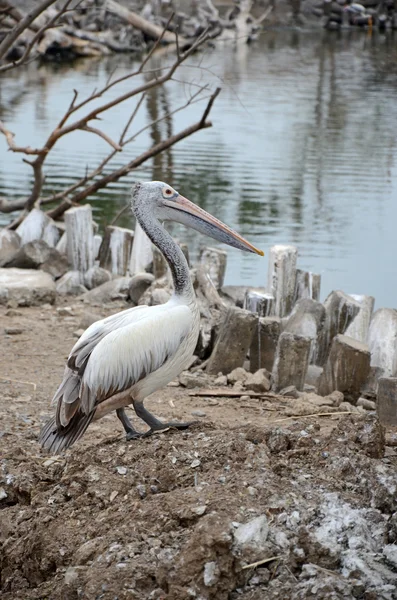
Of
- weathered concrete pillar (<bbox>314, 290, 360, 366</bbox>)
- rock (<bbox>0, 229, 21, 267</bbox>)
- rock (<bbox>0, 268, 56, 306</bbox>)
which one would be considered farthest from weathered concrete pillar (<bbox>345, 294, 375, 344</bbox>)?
rock (<bbox>0, 229, 21, 267</bbox>)

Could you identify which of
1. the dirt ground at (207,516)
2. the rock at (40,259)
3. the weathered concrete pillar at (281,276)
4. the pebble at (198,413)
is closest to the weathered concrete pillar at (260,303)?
the weathered concrete pillar at (281,276)

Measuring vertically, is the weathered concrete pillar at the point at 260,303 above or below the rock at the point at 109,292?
above

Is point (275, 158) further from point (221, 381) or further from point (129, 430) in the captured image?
point (129, 430)

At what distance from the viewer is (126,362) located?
10.9 feet

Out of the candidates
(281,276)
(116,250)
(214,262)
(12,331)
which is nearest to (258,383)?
(281,276)

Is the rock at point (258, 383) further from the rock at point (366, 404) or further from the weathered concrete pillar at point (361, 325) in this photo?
the weathered concrete pillar at point (361, 325)

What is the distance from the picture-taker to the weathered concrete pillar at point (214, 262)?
561cm

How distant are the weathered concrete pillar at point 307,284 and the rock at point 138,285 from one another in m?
0.97

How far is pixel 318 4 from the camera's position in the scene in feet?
83.3

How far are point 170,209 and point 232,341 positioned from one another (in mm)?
1228

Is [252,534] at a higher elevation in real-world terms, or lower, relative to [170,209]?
lower

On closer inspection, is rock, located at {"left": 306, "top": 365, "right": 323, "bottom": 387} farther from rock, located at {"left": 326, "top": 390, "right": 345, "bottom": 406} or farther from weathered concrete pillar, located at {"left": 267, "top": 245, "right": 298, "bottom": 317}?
weathered concrete pillar, located at {"left": 267, "top": 245, "right": 298, "bottom": 317}

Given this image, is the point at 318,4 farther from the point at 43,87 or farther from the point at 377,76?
the point at 43,87

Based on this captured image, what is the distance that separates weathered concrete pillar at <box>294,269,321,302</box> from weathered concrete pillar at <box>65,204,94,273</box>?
1.62 metres
